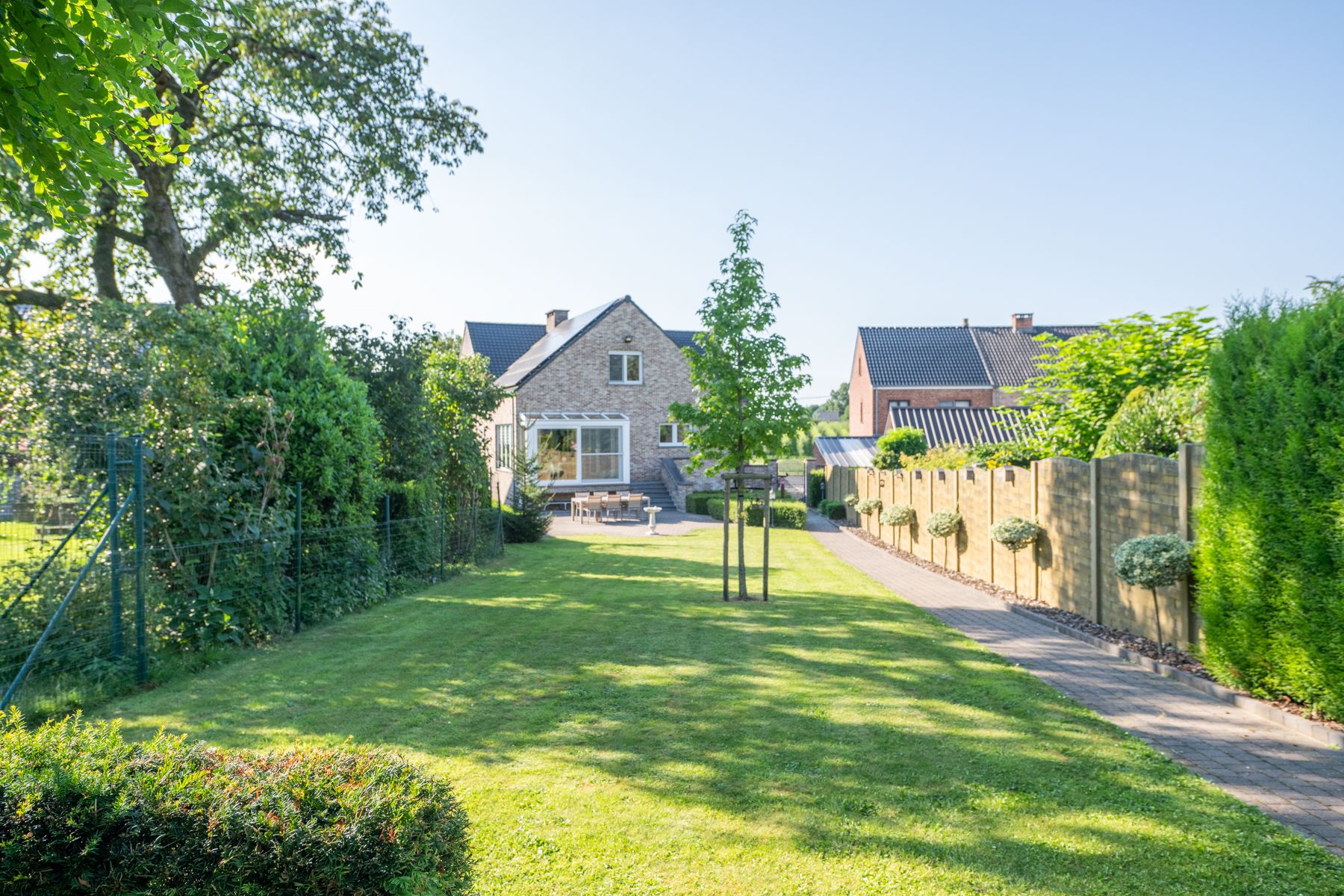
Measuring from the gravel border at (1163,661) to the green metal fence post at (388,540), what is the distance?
9.21 m

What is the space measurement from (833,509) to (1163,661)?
2035cm

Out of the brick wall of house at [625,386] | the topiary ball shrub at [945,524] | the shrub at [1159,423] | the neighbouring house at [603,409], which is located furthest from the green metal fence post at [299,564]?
the brick wall of house at [625,386]

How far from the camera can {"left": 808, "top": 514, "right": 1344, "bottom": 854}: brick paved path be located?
4.52m

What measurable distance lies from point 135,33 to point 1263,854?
6955mm

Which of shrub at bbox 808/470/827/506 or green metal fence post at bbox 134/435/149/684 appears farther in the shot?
shrub at bbox 808/470/827/506

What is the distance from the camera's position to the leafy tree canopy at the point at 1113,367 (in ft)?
37.7

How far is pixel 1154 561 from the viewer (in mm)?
7488

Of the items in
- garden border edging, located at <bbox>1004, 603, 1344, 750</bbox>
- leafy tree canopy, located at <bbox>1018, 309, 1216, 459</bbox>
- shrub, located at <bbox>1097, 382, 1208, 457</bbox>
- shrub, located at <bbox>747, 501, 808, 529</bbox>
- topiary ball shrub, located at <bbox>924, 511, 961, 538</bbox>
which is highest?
leafy tree canopy, located at <bbox>1018, 309, 1216, 459</bbox>

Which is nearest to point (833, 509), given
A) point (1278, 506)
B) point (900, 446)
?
point (900, 446)

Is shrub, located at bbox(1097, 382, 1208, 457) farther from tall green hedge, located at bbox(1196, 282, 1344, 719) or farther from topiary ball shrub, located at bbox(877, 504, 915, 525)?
topiary ball shrub, located at bbox(877, 504, 915, 525)

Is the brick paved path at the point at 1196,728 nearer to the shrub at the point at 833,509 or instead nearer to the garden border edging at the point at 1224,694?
the garden border edging at the point at 1224,694

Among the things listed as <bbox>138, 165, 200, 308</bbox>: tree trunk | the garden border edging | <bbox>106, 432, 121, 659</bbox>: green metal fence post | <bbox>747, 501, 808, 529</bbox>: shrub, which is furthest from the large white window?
the garden border edging

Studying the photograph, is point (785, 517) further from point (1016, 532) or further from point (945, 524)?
point (1016, 532)

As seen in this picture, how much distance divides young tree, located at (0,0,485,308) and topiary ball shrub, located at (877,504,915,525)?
12.8m
